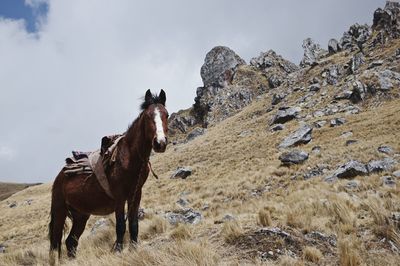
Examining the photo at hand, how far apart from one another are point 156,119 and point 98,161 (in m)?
1.88

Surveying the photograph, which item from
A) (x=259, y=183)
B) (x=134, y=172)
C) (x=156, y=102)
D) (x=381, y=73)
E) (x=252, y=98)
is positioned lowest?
(x=259, y=183)

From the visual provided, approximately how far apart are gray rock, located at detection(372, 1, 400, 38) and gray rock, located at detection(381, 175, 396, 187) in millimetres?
56408

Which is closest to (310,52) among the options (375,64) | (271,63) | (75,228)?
(271,63)

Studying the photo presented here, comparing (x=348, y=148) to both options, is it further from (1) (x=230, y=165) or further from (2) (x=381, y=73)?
(2) (x=381, y=73)

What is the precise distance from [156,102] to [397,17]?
72.6m

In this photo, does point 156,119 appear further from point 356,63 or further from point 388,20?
point 388,20

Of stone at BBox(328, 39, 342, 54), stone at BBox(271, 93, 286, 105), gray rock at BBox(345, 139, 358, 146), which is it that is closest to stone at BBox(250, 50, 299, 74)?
stone at BBox(328, 39, 342, 54)

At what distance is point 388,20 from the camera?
70062 millimetres

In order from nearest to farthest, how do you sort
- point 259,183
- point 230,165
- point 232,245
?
point 232,245, point 259,183, point 230,165

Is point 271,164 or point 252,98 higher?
point 252,98

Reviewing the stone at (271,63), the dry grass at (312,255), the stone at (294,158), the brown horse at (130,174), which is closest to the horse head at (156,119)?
the brown horse at (130,174)

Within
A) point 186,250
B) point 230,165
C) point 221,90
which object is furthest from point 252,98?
point 186,250

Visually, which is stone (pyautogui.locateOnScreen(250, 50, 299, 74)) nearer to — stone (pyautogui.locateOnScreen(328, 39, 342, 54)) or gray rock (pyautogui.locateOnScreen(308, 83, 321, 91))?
stone (pyautogui.locateOnScreen(328, 39, 342, 54))

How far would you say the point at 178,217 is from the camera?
1158 centimetres
